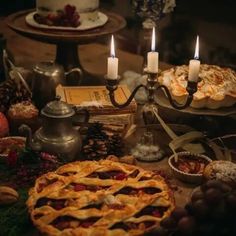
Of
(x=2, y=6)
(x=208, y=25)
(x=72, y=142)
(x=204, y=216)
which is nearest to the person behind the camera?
(x=204, y=216)

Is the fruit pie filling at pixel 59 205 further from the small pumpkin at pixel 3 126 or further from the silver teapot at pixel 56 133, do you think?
the small pumpkin at pixel 3 126

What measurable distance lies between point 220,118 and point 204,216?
2.28ft

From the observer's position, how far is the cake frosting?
6.37 feet

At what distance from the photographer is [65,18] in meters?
1.95

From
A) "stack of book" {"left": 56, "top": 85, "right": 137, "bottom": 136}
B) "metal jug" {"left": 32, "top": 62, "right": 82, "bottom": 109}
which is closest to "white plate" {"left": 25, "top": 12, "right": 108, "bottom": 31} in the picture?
"metal jug" {"left": 32, "top": 62, "right": 82, "bottom": 109}

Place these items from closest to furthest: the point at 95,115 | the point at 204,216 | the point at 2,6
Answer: the point at 204,216 → the point at 95,115 → the point at 2,6

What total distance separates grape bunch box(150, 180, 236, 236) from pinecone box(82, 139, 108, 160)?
17.8 inches

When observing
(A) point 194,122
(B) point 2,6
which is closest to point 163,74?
(A) point 194,122

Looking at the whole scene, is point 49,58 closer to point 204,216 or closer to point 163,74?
point 163,74

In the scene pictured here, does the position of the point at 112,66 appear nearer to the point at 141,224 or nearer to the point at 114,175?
the point at 114,175

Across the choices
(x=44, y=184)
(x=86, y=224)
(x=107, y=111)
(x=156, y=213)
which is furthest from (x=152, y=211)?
(x=107, y=111)

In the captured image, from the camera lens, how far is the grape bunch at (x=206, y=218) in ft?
3.23

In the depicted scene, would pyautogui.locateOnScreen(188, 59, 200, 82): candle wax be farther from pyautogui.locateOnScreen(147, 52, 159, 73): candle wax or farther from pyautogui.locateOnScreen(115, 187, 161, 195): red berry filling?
pyautogui.locateOnScreen(115, 187, 161, 195): red berry filling

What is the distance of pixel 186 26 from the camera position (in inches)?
106
